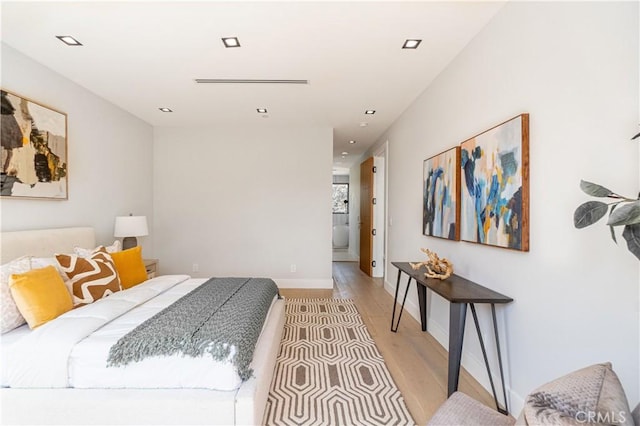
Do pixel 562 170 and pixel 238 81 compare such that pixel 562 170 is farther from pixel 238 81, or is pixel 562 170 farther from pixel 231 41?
pixel 238 81

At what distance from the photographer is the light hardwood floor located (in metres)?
2.05

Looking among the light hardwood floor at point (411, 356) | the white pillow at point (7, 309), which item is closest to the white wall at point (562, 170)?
the light hardwood floor at point (411, 356)

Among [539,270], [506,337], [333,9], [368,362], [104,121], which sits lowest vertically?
[368,362]

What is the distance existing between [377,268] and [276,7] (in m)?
4.87

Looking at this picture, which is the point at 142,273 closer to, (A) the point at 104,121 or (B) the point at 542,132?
(A) the point at 104,121

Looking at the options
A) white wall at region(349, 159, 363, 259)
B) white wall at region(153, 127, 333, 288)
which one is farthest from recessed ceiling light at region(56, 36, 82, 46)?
white wall at region(349, 159, 363, 259)

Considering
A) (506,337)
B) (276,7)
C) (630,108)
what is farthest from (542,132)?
(276,7)

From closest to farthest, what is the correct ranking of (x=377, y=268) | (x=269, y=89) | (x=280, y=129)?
(x=269, y=89) → (x=280, y=129) → (x=377, y=268)

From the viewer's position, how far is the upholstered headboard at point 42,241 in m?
2.34

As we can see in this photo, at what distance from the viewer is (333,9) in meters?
1.98

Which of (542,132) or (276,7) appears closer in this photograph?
(542,132)

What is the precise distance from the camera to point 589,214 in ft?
3.40

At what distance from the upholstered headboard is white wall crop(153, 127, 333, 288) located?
1.76 m

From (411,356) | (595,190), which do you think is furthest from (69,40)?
(411,356)
